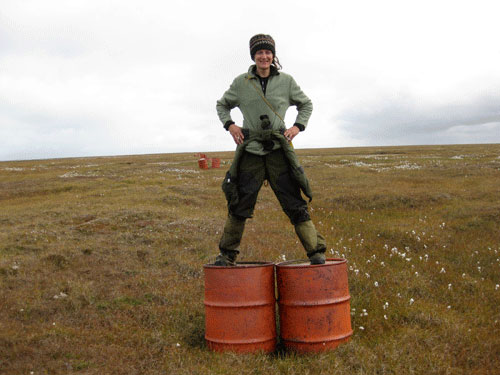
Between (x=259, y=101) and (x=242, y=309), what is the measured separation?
8.93ft

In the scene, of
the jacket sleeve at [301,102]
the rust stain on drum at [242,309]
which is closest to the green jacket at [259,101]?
the jacket sleeve at [301,102]

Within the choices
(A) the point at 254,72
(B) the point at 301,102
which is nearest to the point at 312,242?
(B) the point at 301,102

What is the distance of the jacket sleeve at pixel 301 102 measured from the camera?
6395 millimetres

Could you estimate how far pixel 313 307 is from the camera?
18.3 feet

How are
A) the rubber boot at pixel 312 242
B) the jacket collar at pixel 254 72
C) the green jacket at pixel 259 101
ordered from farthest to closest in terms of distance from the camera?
the jacket collar at pixel 254 72 → the green jacket at pixel 259 101 → the rubber boot at pixel 312 242

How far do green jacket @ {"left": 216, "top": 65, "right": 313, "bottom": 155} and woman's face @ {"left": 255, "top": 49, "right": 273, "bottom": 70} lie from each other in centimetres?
14

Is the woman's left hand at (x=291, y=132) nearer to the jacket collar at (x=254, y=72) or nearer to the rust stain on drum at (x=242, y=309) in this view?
the jacket collar at (x=254, y=72)

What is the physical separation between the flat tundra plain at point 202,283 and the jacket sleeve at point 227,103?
3086 mm

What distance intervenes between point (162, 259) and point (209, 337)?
5.07 m

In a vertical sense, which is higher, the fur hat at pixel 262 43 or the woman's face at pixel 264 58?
the fur hat at pixel 262 43

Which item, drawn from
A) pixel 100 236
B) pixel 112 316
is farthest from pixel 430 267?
pixel 100 236

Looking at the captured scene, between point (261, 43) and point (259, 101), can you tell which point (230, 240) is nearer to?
point (259, 101)

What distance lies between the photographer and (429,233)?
488 inches

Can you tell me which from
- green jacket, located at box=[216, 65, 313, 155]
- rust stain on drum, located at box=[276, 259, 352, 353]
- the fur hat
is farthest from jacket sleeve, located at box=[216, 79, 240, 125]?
rust stain on drum, located at box=[276, 259, 352, 353]
